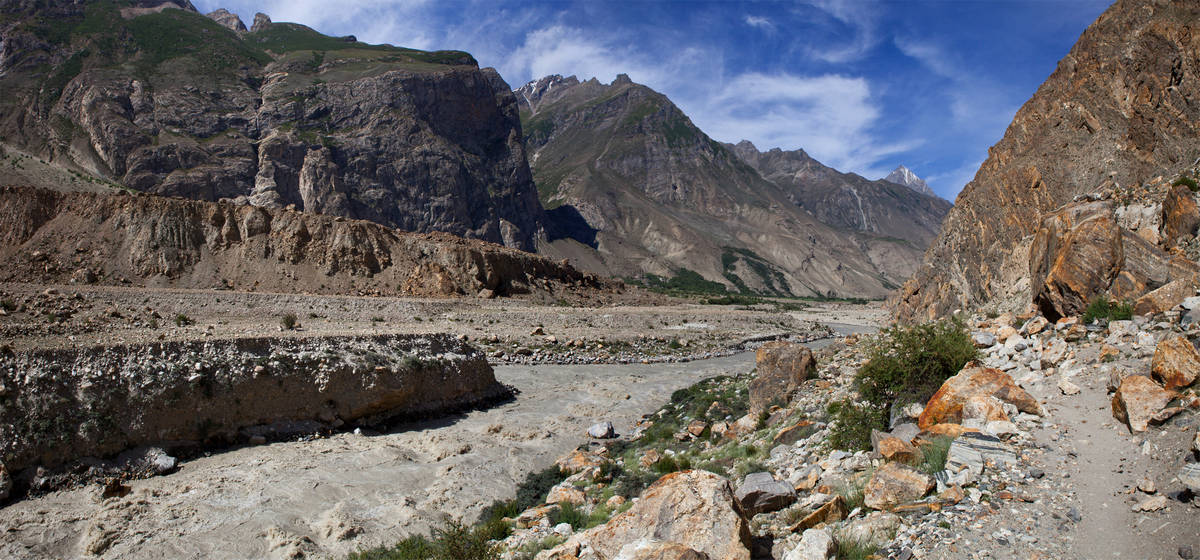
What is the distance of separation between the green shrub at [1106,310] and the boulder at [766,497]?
6.10 m

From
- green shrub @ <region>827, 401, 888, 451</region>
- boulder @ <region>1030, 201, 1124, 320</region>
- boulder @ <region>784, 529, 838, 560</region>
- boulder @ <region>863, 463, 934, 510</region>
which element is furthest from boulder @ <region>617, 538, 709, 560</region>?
boulder @ <region>1030, 201, 1124, 320</region>

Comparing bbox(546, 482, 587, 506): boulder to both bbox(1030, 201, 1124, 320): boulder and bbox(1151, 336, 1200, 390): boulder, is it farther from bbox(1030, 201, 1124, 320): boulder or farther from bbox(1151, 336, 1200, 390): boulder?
bbox(1030, 201, 1124, 320): boulder

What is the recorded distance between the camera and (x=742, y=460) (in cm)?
1087

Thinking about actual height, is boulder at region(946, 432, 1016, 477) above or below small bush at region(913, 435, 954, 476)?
above

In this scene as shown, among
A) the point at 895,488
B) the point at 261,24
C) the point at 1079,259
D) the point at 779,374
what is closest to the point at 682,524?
the point at 895,488

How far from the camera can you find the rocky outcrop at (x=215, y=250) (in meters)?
40.6

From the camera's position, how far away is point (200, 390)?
13.7 meters

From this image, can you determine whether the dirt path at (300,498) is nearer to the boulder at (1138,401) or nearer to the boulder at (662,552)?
the boulder at (662,552)

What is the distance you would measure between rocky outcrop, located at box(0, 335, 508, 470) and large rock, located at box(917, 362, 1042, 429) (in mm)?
14210

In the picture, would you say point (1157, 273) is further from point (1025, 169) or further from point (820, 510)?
point (1025, 169)

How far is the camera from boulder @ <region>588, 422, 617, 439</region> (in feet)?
55.2

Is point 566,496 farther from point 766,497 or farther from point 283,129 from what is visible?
point 283,129

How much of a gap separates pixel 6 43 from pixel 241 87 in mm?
35736

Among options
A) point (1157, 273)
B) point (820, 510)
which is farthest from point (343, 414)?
point (1157, 273)
